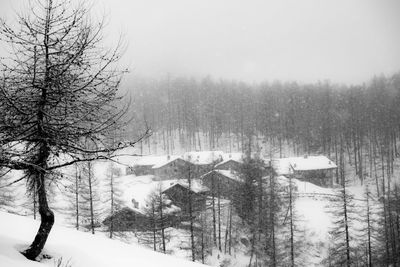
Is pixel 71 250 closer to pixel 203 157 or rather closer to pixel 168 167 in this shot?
pixel 168 167

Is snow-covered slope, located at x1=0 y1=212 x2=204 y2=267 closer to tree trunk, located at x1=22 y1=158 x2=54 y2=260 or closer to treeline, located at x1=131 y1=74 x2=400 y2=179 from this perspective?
tree trunk, located at x1=22 y1=158 x2=54 y2=260

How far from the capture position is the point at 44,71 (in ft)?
22.0

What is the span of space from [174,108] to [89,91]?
92651mm

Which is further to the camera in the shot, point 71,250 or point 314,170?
point 314,170

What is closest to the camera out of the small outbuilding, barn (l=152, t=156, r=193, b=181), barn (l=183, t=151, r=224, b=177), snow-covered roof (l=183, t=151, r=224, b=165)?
the small outbuilding

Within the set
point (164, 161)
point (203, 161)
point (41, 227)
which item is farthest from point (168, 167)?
point (41, 227)

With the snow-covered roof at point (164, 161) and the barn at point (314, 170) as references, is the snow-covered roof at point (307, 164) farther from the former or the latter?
the snow-covered roof at point (164, 161)

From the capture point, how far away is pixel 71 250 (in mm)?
7816

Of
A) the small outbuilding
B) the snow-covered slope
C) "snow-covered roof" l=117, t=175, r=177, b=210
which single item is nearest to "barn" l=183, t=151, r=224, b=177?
the small outbuilding

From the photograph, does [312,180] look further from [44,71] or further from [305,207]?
[44,71]

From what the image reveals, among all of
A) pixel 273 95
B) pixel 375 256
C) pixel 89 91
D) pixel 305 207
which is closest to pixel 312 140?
pixel 273 95

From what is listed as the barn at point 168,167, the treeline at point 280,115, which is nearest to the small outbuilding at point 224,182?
the barn at point 168,167

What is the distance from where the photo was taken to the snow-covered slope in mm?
6422

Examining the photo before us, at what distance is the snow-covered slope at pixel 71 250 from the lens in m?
6.42
